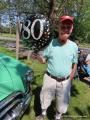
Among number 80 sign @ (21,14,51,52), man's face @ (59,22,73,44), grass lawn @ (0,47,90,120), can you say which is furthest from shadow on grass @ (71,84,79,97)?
man's face @ (59,22,73,44)

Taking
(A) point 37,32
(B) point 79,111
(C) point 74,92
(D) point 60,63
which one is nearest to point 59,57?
(D) point 60,63

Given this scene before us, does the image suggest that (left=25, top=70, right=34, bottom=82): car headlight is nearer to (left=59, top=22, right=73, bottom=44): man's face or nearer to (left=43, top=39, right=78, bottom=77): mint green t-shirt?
(left=43, top=39, right=78, bottom=77): mint green t-shirt

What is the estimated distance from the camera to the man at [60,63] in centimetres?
501

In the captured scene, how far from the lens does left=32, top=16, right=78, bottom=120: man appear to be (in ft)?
16.4

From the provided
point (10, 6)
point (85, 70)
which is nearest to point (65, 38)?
point (10, 6)

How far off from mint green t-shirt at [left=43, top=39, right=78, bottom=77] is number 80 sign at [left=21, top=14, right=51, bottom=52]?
25 cm

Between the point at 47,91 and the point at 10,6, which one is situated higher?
the point at 10,6

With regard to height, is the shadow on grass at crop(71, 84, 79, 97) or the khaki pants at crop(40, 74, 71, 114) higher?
the khaki pants at crop(40, 74, 71, 114)

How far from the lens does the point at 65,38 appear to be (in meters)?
4.97

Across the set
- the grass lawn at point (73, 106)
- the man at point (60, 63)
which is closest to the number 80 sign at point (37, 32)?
the man at point (60, 63)

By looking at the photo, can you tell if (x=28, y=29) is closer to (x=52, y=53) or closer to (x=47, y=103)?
(x=52, y=53)

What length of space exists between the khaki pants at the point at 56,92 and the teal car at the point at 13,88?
0.93ft

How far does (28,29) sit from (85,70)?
6006mm

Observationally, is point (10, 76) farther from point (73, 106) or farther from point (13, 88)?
point (73, 106)
